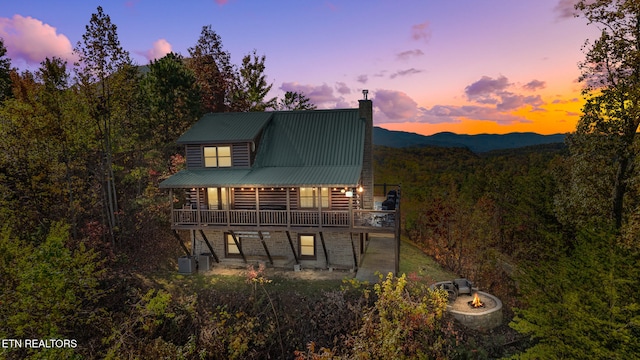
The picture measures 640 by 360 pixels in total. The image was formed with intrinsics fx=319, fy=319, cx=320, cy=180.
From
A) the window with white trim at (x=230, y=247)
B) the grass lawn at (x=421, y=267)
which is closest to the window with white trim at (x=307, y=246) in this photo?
the window with white trim at (x=230, y=247)

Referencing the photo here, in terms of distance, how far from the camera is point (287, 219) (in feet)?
59.8

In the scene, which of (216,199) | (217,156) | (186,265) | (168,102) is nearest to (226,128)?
(217,156)

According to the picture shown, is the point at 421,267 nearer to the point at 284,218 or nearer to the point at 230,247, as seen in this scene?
the point at 284,218

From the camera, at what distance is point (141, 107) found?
90.8 feet

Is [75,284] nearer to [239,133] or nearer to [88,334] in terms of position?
[88,334]

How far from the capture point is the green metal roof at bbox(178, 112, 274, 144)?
2055cm

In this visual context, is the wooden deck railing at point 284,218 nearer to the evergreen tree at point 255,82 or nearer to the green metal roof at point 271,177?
the green metal roof at point 271,177

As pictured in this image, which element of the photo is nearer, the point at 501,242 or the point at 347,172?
the point at 347,172

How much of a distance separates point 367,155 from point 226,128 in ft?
32.9

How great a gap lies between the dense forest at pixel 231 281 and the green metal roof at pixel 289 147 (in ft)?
17.8

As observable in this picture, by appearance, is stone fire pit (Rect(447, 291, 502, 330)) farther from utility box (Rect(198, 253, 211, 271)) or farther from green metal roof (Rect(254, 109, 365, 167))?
utility box (Rect(198, 253, 211, 271))

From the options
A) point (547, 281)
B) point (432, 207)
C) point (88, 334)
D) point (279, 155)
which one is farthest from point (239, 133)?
point (432, 207)

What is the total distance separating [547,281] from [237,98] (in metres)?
34.0

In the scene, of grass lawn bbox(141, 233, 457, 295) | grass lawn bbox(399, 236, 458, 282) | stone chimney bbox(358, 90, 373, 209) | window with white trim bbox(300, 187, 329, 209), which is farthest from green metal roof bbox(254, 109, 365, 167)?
grass lawn bbox(399, 236, 458, 282)
